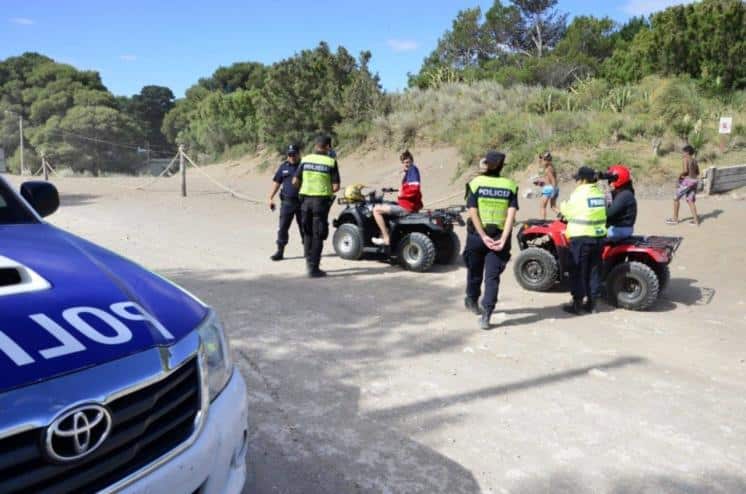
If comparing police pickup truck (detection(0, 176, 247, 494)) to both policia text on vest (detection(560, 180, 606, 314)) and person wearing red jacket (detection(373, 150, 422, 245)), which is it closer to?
policia text on vest (detection(560, 180, 606, 314))

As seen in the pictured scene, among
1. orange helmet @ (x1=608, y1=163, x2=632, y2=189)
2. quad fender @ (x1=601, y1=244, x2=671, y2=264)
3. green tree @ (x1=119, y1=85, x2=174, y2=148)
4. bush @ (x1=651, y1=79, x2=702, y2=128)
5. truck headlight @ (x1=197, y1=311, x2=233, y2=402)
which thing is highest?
green tree @ (x1=119, y1=85, x2=174, y2=148)

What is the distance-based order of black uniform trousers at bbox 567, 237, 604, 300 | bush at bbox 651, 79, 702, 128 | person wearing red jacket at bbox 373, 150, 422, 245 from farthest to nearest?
1. bush at bbox 651, 79, 702, 128
2. person wearing red jacket at bbox 373, 150, 422, 245
3. black uniform trousers at bbox 567, 237, 604, 300

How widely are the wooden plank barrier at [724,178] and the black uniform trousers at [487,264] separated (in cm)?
923

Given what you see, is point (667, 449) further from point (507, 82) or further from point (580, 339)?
point (507, 82)

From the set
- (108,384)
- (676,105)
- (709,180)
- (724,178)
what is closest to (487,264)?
(108,384)

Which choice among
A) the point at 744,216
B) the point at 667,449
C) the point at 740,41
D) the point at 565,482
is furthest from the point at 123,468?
the point at 740,41

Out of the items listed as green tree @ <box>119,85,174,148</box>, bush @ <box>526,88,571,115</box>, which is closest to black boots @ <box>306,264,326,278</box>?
bush @ <box>526,88,571,115</box>

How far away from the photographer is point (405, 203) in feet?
29.5

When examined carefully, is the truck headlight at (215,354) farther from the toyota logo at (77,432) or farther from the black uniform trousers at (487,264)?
the black uniform trousers at (487,264)

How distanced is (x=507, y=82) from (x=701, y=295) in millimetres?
23916

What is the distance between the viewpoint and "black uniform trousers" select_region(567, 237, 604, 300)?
21.3 ft

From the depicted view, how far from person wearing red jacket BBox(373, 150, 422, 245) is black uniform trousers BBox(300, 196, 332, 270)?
0.89 metres

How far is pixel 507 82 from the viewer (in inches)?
1172

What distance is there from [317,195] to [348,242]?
135 centimetres
